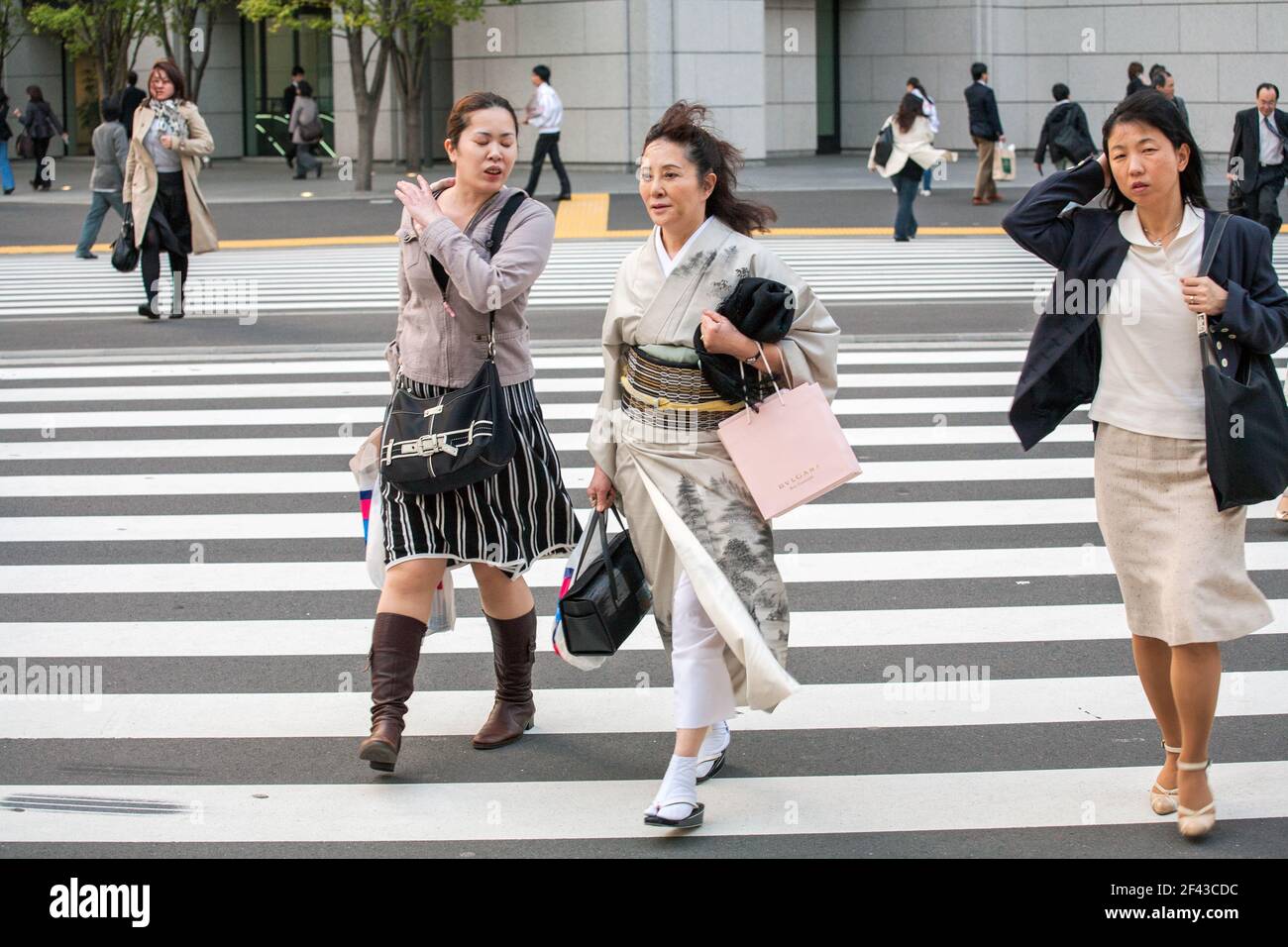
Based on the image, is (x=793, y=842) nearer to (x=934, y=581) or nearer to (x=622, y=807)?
(x=622, y=807)

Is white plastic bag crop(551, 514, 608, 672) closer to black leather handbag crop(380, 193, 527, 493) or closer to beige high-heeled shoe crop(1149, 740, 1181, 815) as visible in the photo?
black leather handbag crop(380, 193, 527, 493)


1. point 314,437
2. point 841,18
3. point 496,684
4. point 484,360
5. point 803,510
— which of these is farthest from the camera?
point 841,18

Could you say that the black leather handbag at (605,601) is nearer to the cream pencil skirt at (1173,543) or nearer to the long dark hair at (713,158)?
the long dark hair at (713,158)

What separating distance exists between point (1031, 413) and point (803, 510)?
3.64 meters

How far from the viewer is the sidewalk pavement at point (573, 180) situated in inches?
1070

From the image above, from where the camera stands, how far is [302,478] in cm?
877

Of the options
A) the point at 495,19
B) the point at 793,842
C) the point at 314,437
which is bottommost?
the point at 793,842

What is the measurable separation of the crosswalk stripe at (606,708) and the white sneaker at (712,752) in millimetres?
379

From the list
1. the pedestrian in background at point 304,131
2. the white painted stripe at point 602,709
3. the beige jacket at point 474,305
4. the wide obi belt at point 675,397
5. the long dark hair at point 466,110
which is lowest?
the white painted stripe at point 602,709

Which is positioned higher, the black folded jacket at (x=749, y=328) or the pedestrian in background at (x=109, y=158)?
the pedestrian in background at (x=109, y=158)

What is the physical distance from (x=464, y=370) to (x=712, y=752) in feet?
4.26

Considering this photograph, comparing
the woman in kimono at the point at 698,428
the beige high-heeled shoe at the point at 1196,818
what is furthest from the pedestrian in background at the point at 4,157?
the beige high-heeled shoe at the point at 1196,818

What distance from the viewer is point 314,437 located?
9750 millimetres

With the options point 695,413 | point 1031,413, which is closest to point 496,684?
point 695,413
